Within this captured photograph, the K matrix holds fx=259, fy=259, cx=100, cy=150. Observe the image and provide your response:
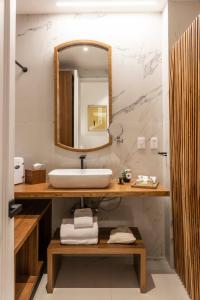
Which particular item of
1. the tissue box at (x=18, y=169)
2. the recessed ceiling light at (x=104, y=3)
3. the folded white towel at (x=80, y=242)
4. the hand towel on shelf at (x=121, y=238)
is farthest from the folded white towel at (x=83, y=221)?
the recessed ceiling light at (x=104, y=3)

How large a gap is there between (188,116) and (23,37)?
74.8 inches

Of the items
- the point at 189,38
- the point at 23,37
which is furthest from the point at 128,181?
the point at 23,37

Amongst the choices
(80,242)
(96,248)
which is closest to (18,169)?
(80,242)

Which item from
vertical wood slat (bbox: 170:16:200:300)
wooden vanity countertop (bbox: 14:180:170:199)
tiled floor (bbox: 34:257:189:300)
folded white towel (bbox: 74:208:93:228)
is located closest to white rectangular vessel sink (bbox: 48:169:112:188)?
wooden vanity countertop (bbox: 14:180:170:199)

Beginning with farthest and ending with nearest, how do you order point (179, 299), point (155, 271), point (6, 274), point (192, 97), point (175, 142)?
point (155, 271)
point (175, 142)
point (179, 299)
point (192, 97)
point (6, 274)

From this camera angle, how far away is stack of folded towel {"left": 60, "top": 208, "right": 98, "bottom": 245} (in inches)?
84.2

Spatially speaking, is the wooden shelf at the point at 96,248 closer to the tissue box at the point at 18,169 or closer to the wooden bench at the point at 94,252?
the wooden bench at the point at 94,252

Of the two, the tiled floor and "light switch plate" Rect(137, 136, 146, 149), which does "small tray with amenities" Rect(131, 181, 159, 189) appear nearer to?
"light switch plate" Rect(137, 136, 146, 149)

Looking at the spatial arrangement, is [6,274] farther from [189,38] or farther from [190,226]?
[189,38]

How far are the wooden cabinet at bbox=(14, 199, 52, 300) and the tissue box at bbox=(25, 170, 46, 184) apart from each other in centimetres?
21

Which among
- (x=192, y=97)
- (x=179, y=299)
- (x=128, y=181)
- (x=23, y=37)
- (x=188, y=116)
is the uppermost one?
(x=23, y=37)

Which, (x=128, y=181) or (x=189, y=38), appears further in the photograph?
(x=128, y=181)

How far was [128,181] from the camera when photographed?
98.8 inches

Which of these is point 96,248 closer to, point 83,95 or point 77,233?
point 77,233
